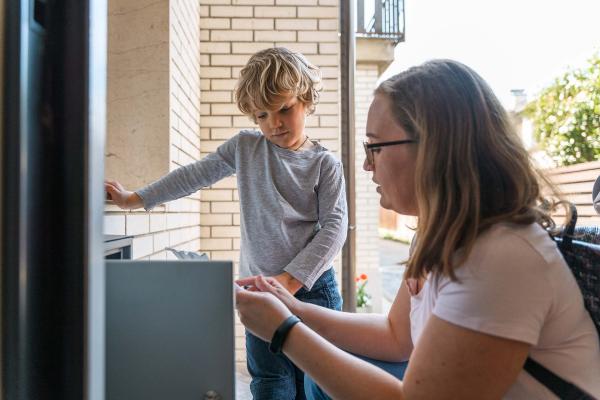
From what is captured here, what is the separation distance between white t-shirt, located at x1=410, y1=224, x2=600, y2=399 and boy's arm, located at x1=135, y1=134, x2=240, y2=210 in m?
0.98

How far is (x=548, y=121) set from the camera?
416 centimetres

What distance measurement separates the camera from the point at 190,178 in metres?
1.69

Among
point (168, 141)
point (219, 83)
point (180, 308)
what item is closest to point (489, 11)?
point (219, 83)

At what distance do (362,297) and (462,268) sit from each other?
158 inches

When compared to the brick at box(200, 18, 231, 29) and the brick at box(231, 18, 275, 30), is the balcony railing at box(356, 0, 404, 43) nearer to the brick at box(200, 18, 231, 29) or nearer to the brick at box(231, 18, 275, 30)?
the brick at box(231, 18, 275, 30)

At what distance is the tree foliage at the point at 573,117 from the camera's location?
12.7ft

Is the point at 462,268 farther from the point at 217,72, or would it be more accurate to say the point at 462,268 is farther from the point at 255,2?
the point at 255,2

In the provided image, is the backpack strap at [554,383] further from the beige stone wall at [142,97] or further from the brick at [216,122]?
the brick at [216,122]

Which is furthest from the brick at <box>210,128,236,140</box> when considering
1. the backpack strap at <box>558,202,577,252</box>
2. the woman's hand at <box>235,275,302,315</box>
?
the backpack strap at <box>558,202,577,252</box>

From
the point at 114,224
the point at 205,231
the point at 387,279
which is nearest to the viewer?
the point at 114,224

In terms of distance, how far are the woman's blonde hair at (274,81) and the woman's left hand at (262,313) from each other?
0.78m

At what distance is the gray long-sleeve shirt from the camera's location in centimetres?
169

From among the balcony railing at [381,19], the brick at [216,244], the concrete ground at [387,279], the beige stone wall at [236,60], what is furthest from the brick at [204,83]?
the concrete ground at [387,279]

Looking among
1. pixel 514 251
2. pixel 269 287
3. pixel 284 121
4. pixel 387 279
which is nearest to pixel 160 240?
pixel 284 121
